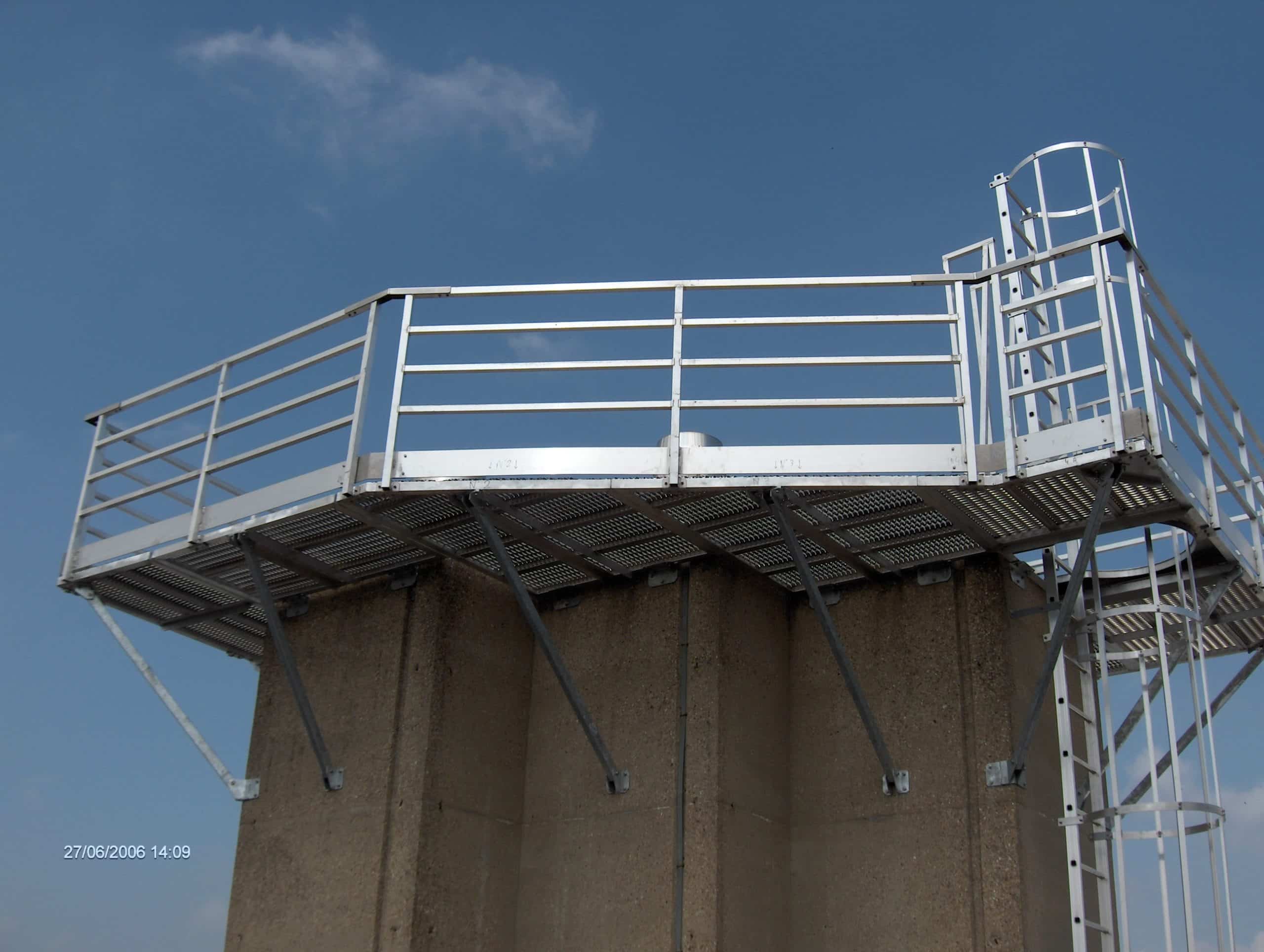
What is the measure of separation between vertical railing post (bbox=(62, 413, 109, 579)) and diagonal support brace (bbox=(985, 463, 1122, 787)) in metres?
8.55

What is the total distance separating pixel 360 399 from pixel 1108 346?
19.1 ft

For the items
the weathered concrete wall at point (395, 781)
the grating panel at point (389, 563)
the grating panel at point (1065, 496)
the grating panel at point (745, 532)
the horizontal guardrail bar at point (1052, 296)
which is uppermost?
the horizontal guardrail bar at point (1052, 296)

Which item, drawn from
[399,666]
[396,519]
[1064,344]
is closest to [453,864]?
[399,666]

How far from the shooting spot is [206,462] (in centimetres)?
1224

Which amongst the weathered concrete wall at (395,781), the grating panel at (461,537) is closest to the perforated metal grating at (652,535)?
the grating panel at (461,537)

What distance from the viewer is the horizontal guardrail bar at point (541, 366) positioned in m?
10.5

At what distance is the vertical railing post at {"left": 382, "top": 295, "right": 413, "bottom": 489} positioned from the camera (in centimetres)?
1071

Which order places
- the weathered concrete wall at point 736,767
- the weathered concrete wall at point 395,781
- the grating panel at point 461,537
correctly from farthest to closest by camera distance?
the grating panel at point 461,537, the weathered concrete wall at point 395,781, the weathered concrete wall at point 736,767

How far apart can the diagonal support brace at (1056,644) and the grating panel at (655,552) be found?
3.10m

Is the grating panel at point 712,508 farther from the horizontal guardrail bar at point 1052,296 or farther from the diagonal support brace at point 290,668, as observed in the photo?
the diagonal support brace at point 290,668

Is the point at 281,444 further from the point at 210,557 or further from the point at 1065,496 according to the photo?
the point at 1065,496

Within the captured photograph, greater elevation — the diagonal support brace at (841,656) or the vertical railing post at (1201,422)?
the vertical railing post at (1201,422)

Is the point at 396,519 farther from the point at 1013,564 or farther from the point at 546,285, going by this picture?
the point at 1013,564

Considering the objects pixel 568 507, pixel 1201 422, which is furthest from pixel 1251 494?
pixel 568 507
